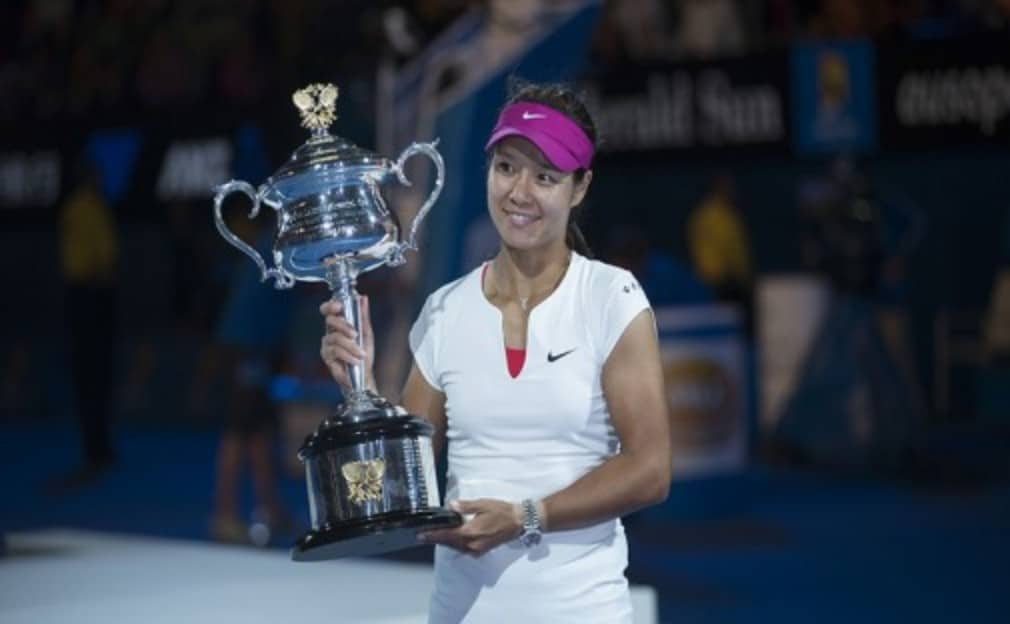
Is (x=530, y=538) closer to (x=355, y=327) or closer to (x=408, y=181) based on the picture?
(x=355, y=327)

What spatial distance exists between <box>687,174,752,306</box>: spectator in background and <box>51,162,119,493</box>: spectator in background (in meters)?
4.42

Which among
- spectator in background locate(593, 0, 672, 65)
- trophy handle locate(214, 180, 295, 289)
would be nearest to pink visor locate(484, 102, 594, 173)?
trophy handle locate(214, 180, 295, 289)

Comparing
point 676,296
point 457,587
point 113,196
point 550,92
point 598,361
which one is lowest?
point 457,587

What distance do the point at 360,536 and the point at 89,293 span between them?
32.7 feet

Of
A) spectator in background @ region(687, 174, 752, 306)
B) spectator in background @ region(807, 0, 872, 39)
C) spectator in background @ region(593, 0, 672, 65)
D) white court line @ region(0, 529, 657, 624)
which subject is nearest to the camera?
white court line @ region(0, 529, 657, 624)

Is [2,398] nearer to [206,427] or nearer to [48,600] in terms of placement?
[206,427]

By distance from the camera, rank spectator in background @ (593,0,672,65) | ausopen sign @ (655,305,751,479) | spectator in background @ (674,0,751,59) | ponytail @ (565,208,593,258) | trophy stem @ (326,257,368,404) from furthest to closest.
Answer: spectator in background @ (593,0,672,65)
spectator in background @ (674,0,751,59)
ausopen sign @ (655,305,751,479)
ponytail @ (565,208,593,258)
trophy stem @ (326,257,368,404)

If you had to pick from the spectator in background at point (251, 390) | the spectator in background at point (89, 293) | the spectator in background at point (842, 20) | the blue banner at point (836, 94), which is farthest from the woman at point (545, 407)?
the spectator in background at point (842, 20)

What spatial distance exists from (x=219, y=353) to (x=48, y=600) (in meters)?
11.2

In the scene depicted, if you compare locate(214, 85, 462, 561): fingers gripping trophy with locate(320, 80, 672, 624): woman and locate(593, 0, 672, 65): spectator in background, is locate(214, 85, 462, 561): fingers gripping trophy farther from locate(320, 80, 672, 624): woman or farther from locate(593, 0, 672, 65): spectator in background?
locate(593, 0, 672, 65): spectator in background

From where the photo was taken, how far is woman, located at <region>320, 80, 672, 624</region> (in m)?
3.16

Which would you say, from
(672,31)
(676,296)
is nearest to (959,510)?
(676,296)

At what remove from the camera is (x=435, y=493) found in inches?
130

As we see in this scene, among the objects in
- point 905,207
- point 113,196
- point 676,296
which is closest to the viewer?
point 676,296
